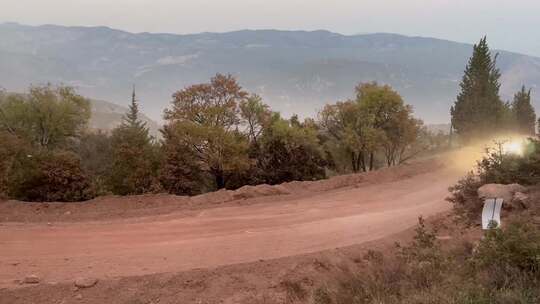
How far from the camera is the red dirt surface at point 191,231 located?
10461 millimetres

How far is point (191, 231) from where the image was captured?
1416cm

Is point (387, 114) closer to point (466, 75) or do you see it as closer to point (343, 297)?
point (466, 75)

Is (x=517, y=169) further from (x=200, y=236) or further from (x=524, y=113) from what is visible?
(x=524, y=113)

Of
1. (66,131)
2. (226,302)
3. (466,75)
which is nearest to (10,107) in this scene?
(66,131)

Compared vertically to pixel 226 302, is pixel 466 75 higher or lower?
higher

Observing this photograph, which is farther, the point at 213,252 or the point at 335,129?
the point at 335,129

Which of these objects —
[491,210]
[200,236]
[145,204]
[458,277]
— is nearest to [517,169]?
[491,210]

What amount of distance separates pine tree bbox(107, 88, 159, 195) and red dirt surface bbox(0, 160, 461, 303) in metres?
5.54

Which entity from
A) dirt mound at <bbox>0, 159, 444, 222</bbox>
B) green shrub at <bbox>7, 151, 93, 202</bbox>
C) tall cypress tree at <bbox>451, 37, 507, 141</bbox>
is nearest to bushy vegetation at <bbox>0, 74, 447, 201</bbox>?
green shrub at <bbox>7, 151, 93, 202</bbox>

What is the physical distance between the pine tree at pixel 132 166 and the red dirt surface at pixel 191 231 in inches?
→ 218

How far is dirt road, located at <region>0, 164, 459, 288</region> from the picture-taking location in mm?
11180

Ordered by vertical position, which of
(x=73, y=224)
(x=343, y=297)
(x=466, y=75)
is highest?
(x=466, y=75)

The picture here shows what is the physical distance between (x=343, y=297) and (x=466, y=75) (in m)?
51.5

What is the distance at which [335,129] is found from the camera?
41.2 m
